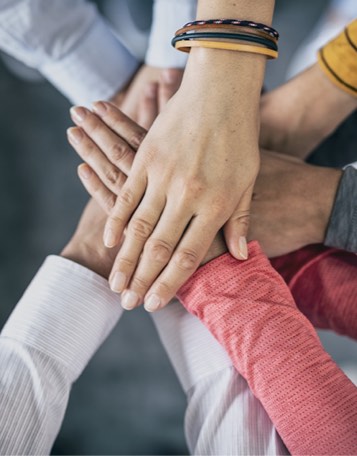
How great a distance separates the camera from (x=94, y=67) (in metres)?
0.88

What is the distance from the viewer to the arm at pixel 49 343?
521 mm

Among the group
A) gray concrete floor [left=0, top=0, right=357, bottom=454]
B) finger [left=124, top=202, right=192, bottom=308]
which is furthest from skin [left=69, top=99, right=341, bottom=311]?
gray concrete floor [left=0, top=0, right=357, bottom=454]

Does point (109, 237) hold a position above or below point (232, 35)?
below

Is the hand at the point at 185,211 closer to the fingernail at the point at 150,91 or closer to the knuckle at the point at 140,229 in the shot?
the knuckle at the point at 140,229

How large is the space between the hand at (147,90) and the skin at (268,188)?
96 millimetres

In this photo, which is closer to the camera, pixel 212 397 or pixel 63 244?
pixel 212 397

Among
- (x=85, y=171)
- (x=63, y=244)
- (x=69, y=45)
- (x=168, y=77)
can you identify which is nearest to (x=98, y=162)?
(x=85, y=171)

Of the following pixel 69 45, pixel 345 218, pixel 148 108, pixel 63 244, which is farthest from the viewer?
pixel 63 244

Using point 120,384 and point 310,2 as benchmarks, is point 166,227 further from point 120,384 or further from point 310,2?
point 310,2

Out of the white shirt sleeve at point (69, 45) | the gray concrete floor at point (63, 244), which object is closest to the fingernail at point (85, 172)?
the white shirt sleeve at point (69, 45)

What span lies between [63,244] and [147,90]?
47cm

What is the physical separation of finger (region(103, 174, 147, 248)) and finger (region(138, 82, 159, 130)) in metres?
0.18

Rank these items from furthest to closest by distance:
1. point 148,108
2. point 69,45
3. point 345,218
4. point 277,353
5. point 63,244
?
point 63,244 < point 69,45 < point 148,108 < point 345,218 < point 277,353

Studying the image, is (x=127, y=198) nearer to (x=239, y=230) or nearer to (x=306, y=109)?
(x=239, y=230)
